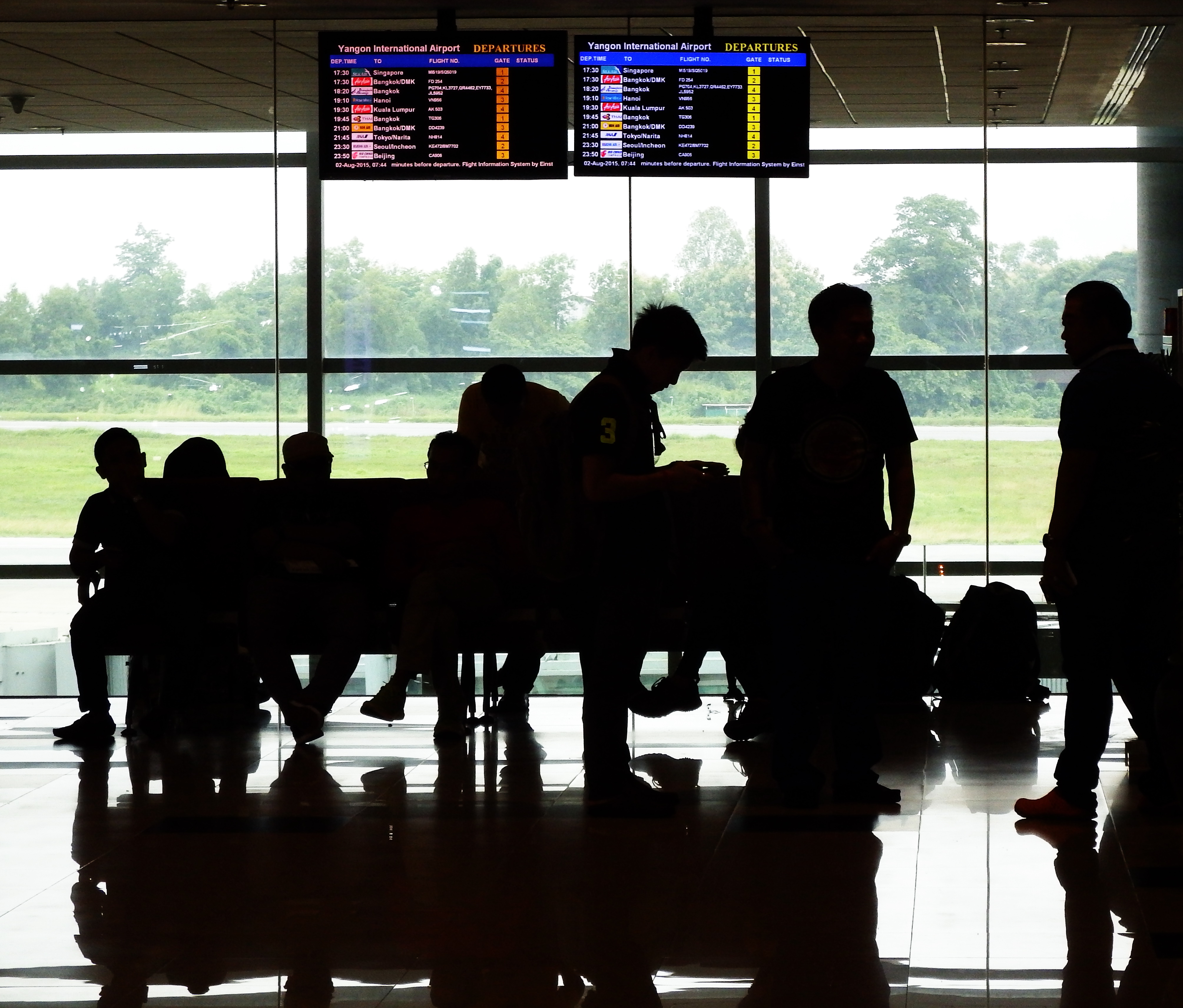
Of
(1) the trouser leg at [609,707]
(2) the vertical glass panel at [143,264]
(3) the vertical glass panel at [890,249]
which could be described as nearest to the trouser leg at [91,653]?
(1) the trouser leg at [609,707]

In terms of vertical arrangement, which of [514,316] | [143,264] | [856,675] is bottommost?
[856,675]

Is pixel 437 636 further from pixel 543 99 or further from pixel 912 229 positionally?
pixel 912 229

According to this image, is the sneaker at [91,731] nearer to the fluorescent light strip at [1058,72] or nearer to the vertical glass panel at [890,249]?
the vertical glass panel at [890,249]

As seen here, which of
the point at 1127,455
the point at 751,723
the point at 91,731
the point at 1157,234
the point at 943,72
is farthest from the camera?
the point at 1157,234

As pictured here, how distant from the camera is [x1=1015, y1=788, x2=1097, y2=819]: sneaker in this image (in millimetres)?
4043

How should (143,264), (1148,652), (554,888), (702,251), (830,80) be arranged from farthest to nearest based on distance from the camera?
1. (143,264)
2. (702,251)
3. (830,80)
4. (1148,652)
5. (554,888)

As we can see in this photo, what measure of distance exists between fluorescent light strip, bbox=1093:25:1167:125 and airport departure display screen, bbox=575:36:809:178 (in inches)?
75.1

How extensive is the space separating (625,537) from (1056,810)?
1.37 meters

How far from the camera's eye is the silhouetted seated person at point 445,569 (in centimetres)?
552

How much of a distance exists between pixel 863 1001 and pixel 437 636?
3122mm

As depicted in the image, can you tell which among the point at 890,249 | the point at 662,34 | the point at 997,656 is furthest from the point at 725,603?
the point at 890,249

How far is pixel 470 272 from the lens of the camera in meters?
9.15

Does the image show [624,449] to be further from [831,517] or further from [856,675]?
[856,675]

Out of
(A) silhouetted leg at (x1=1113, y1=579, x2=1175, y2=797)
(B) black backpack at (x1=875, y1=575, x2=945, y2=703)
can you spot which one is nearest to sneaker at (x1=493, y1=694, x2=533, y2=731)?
(B) black backpack at (x1=875, y1=575, x2=945, y2=703)
